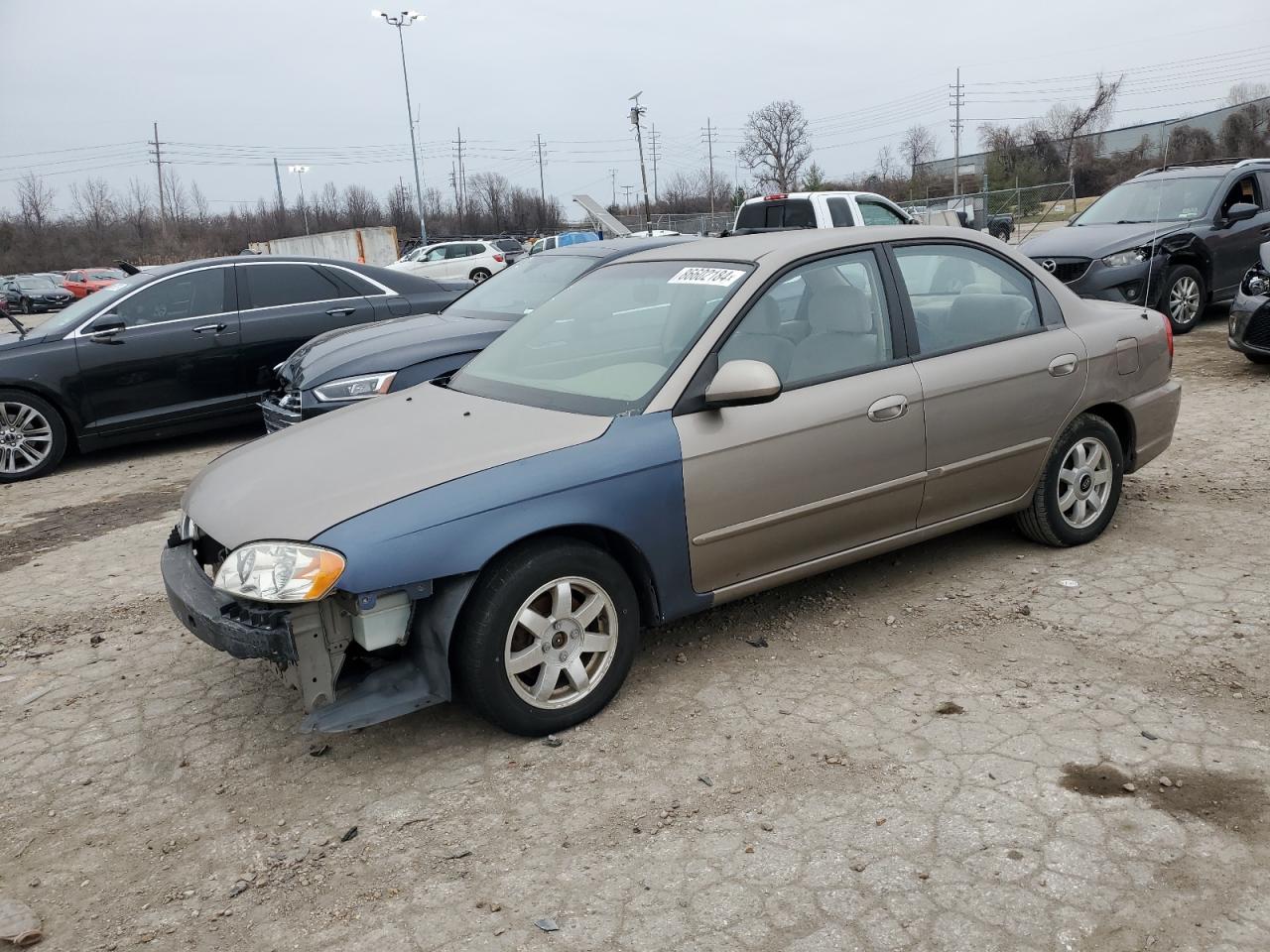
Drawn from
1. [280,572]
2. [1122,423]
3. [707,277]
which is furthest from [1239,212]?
[280,572]

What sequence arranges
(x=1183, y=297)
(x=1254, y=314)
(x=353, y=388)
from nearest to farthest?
(x=353, y=388), (x=1254, y=314), (x=1183, y=297)

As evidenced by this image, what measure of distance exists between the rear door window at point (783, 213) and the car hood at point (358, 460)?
30.7 feet

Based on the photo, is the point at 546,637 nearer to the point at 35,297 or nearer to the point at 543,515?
the point at 543,515

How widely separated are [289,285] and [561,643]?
Result: 6.57 m

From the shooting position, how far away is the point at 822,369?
4125mm

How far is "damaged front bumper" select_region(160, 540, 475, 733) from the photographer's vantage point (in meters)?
3.19

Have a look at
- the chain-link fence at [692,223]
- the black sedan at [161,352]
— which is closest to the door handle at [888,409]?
the black sedan at [161,352]

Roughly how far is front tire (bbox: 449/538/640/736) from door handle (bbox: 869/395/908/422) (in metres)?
1.28

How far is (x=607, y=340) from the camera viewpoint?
4309 millimetres

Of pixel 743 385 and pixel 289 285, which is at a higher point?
pixel 289 285

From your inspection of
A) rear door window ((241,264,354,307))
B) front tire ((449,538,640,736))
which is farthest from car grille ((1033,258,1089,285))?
front tire ((449,538,640,736))

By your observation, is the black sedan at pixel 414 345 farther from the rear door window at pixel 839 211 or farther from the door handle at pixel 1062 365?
the rear door window at pixel 839 211

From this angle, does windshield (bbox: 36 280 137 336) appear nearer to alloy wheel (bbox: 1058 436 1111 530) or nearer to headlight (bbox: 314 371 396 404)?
headlight (bbox: 314 371 396 404)

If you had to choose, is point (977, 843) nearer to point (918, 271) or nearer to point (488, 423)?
point (488, 423)
